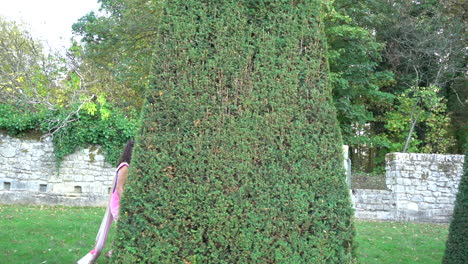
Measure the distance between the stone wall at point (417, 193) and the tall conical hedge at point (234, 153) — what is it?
31.4ft

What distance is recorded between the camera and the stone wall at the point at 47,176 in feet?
39.1

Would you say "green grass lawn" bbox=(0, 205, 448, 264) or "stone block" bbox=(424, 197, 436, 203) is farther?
"stone block" bbox=(424, 197, 436, 203)

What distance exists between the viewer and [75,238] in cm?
734

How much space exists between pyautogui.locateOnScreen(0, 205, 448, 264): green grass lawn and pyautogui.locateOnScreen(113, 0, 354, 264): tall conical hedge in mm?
2443

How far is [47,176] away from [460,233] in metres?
10.4

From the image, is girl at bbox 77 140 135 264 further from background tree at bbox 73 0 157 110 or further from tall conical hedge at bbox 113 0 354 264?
background tree at bbox 73 0 157 110

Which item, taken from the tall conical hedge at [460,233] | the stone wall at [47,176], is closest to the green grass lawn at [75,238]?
the stone wall at [47,176]

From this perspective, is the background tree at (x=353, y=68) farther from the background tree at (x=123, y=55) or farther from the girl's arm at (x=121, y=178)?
the girl's arm at (x=121, y=178)

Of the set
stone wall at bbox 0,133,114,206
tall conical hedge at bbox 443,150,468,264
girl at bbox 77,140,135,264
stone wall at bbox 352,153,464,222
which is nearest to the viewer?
girl at bbox 77,140,135,264

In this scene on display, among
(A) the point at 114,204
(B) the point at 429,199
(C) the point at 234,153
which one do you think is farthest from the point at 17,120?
(B) the point at 429,199

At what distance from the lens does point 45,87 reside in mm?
15242

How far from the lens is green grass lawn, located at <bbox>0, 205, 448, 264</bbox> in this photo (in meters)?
6.32

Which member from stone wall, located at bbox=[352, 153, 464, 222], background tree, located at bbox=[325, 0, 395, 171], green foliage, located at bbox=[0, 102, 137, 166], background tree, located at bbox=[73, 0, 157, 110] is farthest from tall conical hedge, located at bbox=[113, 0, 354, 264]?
background tree, located at bbox=[325, 0, 395, 171]

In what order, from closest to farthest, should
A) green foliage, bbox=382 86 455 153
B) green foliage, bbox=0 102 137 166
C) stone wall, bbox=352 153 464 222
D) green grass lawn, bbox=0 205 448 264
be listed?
green grass lawn, bbox=0 205 448 264, green foliage, bbox=0 102 137 166, stone wall, bbox=352 153 464 222, green foliage, bbox=382 86 455 153
